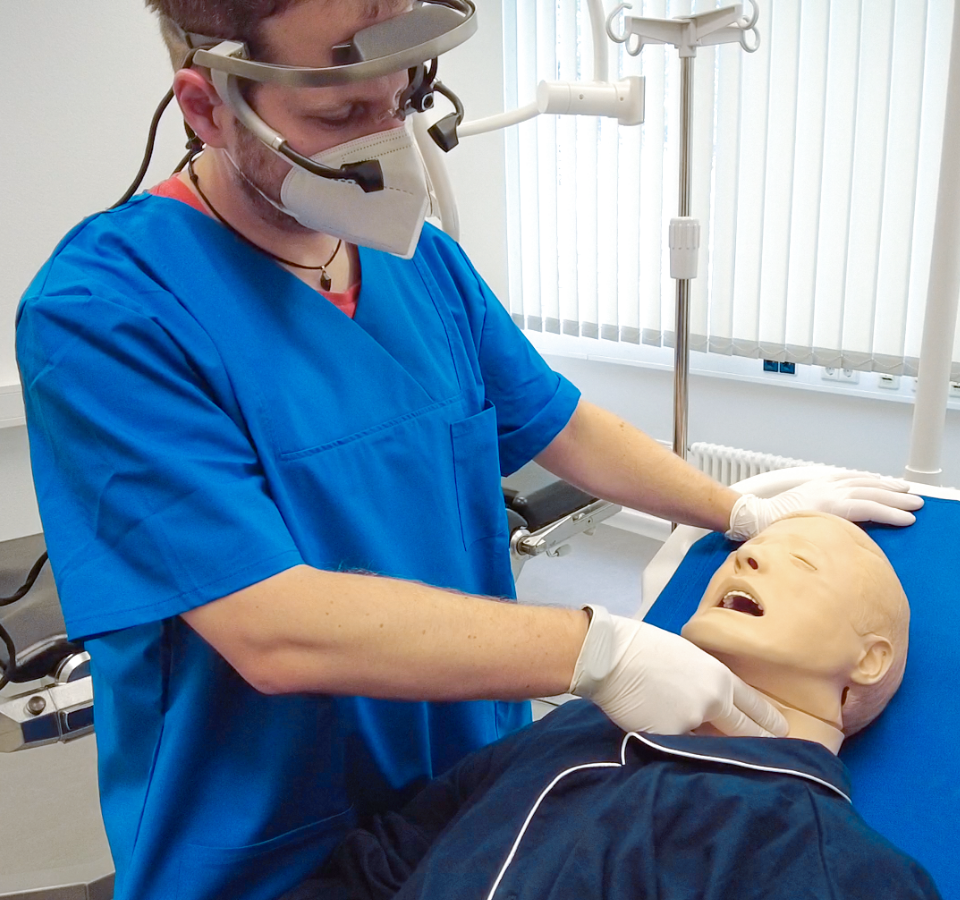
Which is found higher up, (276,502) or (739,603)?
(276,502)

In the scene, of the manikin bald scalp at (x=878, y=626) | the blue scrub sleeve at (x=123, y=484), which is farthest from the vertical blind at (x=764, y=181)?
the blue scrub sleeve at (x=123, y=484)

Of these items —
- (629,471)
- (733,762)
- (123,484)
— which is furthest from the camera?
(629,471)

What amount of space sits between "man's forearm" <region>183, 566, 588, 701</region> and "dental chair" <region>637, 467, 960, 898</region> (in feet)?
1.45

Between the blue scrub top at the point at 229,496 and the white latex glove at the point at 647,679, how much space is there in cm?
23

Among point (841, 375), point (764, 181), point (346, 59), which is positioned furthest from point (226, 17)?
point (841, 375)

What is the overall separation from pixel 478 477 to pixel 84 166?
6.02 feet

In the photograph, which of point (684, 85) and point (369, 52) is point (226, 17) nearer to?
point (369, 52)

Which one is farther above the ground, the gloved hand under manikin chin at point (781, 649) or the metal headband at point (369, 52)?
the metal headband at point (369, 52)

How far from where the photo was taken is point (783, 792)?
0.86 metres

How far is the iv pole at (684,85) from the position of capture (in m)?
1.54

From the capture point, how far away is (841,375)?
9.14 feet

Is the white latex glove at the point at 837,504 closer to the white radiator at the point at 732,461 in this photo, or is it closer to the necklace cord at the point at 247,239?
the necklace cord at the point at 247,239

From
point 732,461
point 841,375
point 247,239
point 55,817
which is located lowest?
point 55,817

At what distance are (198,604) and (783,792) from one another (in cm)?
57
